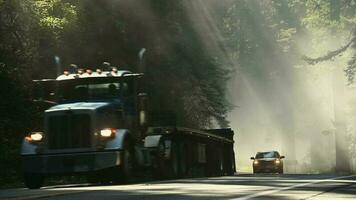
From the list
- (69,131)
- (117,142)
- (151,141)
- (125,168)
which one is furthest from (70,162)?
(151,141)

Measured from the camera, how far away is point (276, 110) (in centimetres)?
7500

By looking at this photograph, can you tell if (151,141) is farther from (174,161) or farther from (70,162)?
(70,162)

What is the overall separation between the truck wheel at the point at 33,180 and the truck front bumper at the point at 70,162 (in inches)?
10.3

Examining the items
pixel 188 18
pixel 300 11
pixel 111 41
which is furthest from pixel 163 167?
pixel 300 11

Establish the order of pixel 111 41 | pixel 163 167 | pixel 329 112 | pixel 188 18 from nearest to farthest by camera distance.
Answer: pixel 163 167
pixel 111 41
pixel 188 18
pixel 329 112

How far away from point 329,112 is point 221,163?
4235 cm

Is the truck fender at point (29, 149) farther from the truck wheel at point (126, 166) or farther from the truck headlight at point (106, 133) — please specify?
the truck wheel at point (126, 166)

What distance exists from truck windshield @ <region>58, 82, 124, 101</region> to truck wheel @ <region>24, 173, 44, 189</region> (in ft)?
8.22

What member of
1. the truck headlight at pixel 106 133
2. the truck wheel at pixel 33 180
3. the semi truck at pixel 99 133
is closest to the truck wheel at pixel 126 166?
the semi truck at pixel 99 133

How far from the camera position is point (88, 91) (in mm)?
20734

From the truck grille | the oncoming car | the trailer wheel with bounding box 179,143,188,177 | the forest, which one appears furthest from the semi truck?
the oncoming car

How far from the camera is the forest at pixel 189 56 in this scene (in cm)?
2556

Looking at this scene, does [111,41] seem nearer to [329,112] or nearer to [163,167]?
[163,167]

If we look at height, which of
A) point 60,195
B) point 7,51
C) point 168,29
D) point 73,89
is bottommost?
point 60,195
